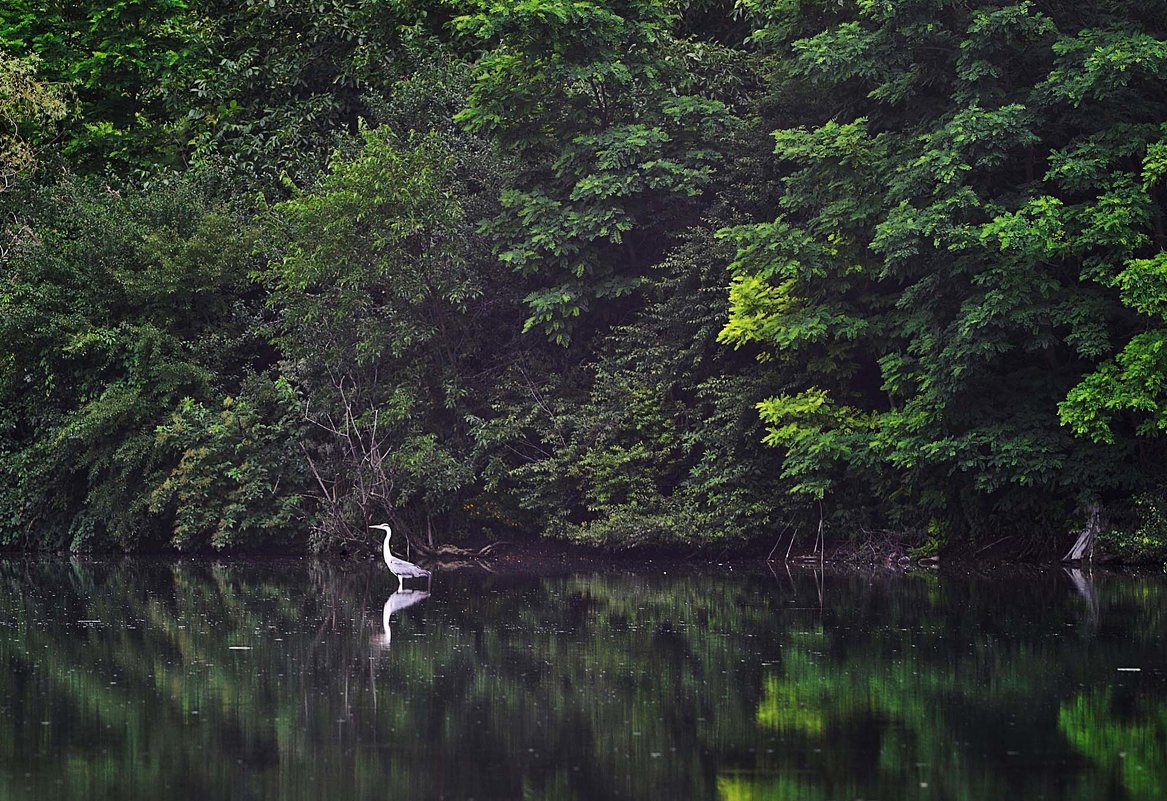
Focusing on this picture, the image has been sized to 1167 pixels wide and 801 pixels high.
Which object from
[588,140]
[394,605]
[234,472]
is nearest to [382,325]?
[234,472]

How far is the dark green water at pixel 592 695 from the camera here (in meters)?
9.54

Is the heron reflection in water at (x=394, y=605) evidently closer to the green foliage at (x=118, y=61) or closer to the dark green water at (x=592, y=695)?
the dark green water at (x=592, y=695)

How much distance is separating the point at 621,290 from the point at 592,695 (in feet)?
45.5

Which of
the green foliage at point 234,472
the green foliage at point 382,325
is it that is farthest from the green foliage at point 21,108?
the green foliage at point 234,472

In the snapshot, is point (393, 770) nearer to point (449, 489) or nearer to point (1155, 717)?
point (1155, 717)

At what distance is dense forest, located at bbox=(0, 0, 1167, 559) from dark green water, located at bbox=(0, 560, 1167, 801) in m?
3.66

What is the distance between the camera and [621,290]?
2569 cm

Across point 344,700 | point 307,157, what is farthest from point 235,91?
point 344,700

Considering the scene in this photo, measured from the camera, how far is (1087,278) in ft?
70.8

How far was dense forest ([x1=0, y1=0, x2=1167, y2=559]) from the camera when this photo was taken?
862 inches

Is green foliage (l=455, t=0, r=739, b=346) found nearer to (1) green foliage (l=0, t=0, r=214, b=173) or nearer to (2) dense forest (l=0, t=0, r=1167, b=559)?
(2) dense forest (l=0, t=0, r=1167, b=559)

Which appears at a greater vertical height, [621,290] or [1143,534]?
[621,290]

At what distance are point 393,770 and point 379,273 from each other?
670 inches

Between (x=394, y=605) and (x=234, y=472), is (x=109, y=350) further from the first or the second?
(x=394, y=605)
